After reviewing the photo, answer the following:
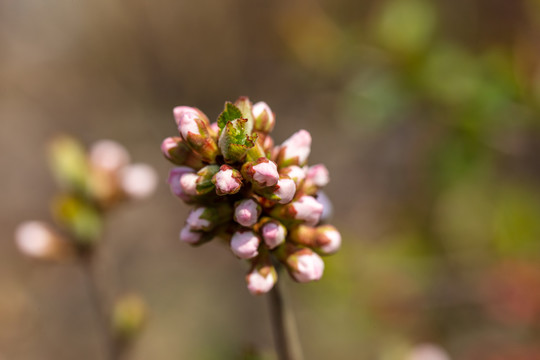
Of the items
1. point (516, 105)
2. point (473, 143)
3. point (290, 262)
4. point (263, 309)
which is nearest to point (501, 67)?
point (516, 105)

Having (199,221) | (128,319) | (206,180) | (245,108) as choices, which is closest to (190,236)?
(199,221)

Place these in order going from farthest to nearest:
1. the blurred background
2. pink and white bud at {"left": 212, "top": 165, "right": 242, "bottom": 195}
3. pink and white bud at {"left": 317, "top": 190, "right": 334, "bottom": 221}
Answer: the blurred background → pink and white bud at {"left": 317, "top": 190, "right": 334, "bottom": 221} → pink and white bud at {"left": 212, "top": 165, "right": 242, "bottom": 195}

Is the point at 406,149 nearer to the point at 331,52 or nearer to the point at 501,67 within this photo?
the point at 331,52

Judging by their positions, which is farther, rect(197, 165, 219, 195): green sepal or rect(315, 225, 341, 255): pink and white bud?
rect(315, 225, 341, 255): pink and white bud

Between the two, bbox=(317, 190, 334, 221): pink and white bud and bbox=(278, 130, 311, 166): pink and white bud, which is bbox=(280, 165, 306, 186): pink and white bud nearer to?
bbox=(278, 130, 311, 166): pink and white bud

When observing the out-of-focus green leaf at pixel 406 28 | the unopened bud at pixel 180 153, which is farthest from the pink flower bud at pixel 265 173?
the out-of-focus green leaf at pixel 406 28

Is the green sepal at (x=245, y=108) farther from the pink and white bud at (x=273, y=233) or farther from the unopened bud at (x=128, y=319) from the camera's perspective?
the unopened bud at (x=128, y=319)

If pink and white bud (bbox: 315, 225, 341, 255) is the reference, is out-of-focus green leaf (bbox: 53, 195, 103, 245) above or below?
above

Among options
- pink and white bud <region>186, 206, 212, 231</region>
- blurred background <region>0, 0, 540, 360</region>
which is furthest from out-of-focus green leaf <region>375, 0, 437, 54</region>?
pink and white bud <region>186, 206, 212, 231</region>

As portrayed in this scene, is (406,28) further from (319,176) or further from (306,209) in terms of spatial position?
(306,209)
